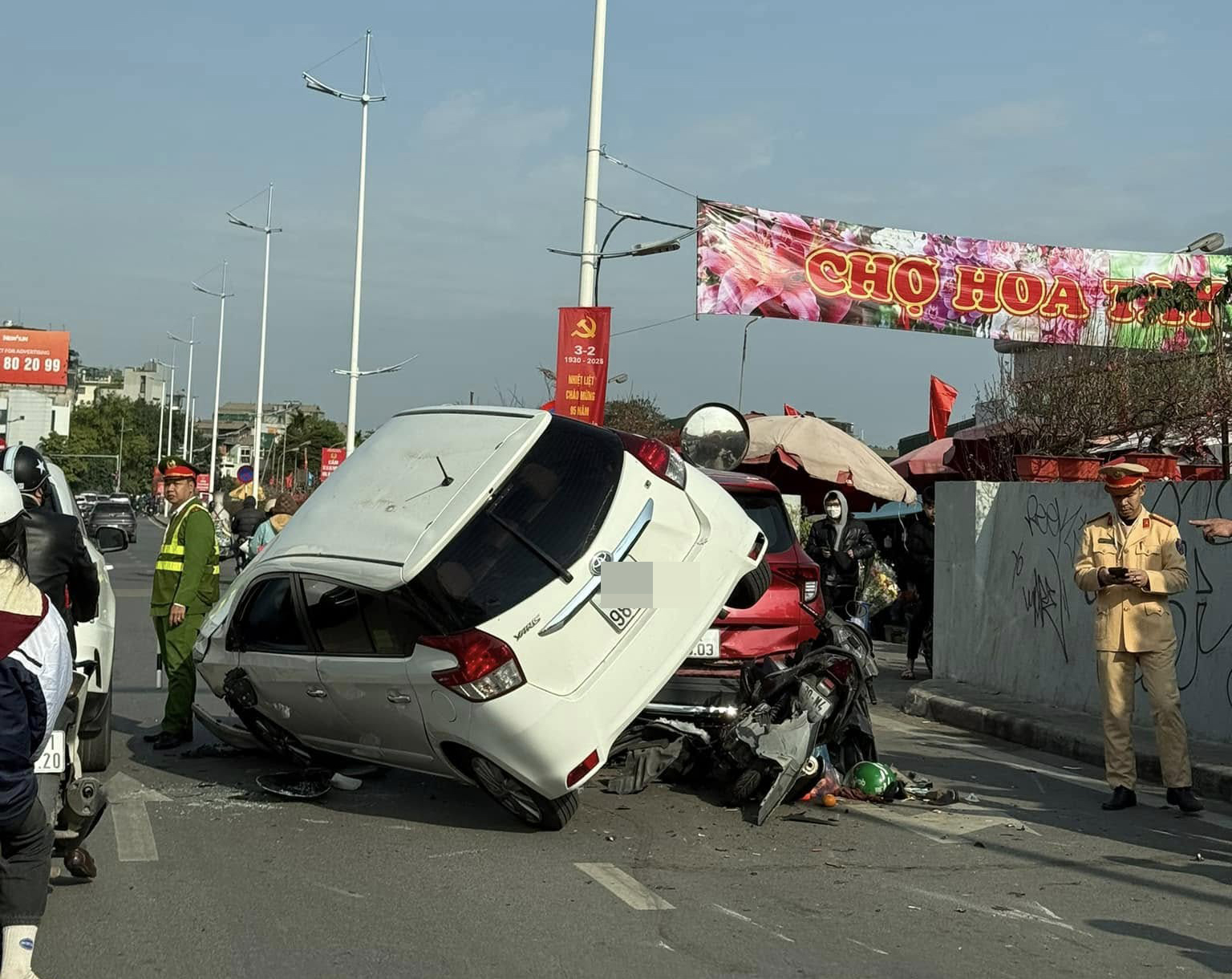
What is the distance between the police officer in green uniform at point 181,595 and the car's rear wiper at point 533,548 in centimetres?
339

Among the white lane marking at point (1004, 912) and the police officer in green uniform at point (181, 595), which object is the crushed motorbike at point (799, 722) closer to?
the white lane marking at point (1004, 912)

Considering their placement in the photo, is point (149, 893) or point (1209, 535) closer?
point (149, 893)

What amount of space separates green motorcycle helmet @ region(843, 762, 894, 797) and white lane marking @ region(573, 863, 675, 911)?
2082 mm

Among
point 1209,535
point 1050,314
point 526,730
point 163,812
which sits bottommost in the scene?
point 163,812

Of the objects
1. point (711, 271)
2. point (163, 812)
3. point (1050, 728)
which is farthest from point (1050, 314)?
point (163, 812)

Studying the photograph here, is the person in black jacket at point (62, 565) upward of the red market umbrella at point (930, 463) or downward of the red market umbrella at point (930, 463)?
downward

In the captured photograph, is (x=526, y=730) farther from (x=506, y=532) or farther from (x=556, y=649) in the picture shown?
(x=506, y=532)

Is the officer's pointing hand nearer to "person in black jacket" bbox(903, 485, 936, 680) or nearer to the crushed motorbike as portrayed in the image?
the crushed motorbike

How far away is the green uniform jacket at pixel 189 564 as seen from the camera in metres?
9.29

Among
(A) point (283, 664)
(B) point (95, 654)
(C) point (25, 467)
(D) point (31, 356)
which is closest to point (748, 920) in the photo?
(A) point (283, 664)

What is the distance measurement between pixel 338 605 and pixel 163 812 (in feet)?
4.77

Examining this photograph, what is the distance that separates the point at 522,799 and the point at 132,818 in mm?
1987

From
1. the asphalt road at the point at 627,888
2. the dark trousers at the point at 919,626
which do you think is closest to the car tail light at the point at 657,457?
the asphalt road at the point at 627,888

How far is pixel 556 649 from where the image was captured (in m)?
6.43
